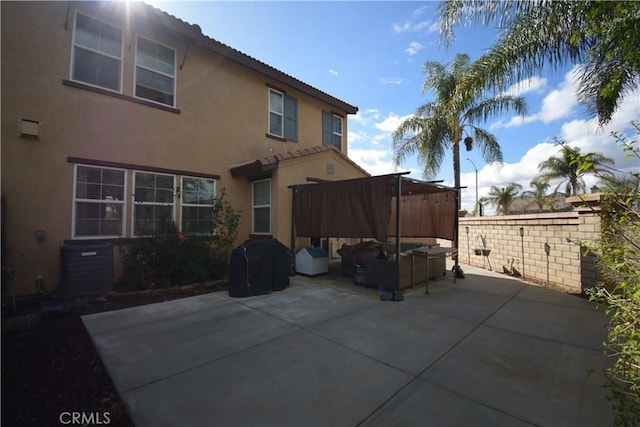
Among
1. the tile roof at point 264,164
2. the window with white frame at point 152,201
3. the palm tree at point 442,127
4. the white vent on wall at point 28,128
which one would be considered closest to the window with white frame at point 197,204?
the window with white frame at point 152,201

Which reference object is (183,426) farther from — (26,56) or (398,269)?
(26,56)

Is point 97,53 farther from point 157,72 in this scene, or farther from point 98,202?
point 98,202

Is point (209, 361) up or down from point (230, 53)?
down

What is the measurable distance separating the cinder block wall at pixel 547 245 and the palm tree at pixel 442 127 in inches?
202

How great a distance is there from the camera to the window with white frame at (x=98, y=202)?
20.4 feet

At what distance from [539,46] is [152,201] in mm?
10412

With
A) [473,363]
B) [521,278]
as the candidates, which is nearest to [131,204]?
[473,363]

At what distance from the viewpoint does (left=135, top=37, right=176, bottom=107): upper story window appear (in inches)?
286

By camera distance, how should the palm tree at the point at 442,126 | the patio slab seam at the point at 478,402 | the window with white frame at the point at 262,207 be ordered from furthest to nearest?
the palm tree at the point at 442,126, the window with white frame at the point at 262,207, the patio slab seam at the point at 478,402

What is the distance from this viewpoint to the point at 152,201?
7.29 m

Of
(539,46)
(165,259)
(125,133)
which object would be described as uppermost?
(539,46)

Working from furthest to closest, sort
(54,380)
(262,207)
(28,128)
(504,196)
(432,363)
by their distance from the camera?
(504,196) < (262,207) < (28,128) < (432,363) < (54,380)

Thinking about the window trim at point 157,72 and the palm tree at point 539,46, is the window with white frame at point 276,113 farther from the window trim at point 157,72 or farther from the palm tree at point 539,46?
the palm tree at point 539,46

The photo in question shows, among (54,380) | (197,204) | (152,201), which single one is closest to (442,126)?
(197,204)
